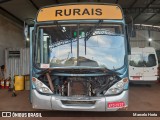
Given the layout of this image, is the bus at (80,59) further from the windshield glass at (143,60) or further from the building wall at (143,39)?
the building wall at (143,39)

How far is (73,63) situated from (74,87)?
1.90 ft

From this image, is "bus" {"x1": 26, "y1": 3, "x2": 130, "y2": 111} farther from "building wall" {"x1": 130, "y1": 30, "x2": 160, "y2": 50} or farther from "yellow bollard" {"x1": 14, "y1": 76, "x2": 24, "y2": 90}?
"building wall" {"x1": 130, "y1": 30, "x2": 160, "y2": 50}

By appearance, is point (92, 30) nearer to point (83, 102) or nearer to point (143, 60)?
point (83, 102)

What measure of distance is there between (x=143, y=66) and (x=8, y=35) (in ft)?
30.1

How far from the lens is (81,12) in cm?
585

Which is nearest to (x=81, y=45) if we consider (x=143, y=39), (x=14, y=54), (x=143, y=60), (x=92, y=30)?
(x=92, y=30)

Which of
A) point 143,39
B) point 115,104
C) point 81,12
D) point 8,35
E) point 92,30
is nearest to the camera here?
point 115,104

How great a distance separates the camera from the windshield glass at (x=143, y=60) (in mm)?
12298

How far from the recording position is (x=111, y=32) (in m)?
5.68

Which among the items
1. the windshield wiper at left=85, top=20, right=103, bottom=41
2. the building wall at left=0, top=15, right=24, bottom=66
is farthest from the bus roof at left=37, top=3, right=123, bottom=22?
the building wall at left=0, top=15, right=24, bottom=66

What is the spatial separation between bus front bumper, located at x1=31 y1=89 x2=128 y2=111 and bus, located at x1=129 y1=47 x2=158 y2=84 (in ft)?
23.5

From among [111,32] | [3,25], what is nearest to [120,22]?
[111,32]

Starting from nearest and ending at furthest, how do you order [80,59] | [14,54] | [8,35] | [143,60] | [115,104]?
[115,104]
[80,59]
[143,60]
[14,54]
[8,35]

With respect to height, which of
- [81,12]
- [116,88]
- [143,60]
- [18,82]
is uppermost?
[81,12]
